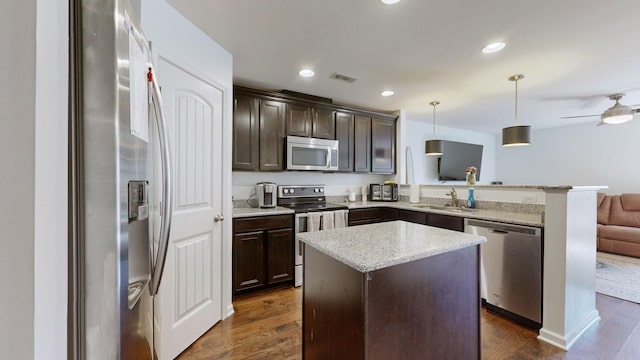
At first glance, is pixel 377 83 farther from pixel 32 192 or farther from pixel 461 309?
pixel 32 192

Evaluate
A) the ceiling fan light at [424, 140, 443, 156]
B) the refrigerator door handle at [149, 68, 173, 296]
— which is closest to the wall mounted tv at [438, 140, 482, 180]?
the ceiling fan light at [424, 140, 443, 156]

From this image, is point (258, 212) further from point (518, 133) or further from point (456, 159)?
point (456, 159)

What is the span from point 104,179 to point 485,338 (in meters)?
2.69

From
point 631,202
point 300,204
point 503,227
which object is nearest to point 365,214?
point 300,204

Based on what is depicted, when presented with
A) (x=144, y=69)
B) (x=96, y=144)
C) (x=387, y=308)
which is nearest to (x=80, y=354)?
(x=96, y=144)

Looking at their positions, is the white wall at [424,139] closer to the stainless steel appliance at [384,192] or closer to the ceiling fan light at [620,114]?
the stainless steel appliance at [384,192]

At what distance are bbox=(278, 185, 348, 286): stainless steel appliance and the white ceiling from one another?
137cm

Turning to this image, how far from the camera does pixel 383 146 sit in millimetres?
4191

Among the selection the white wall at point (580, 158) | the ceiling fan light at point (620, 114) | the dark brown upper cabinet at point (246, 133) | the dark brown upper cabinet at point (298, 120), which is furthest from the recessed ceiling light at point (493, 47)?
the white wall at point (580, 158)

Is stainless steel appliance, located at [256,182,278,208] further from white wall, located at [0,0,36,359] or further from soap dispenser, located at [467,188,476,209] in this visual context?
white wall, located at [0,0,36,359]

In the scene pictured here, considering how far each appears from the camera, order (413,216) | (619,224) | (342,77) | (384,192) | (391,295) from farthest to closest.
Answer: (619,224), (384,192), (413,216), (342,77), (391,295)

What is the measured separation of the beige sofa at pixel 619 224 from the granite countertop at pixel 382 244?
4560 mm

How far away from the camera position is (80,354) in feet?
1.80

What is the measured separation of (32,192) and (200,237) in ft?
5.41
